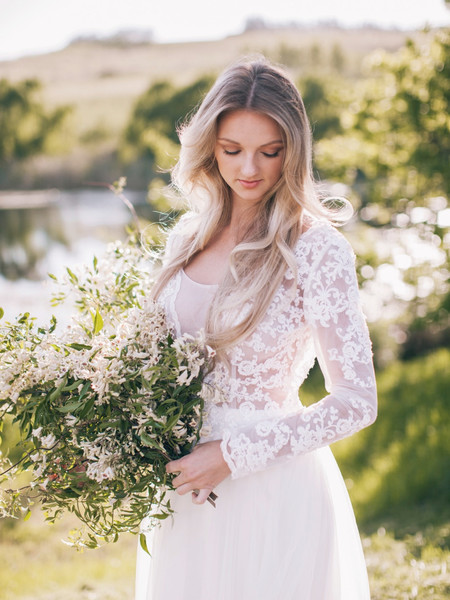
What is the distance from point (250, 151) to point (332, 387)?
2.73ft

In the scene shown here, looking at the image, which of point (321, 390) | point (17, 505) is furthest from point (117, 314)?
point (321, 390)

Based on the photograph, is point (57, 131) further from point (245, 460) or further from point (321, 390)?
point (245, 460)

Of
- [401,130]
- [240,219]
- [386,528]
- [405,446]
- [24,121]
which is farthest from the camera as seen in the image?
[24,121]

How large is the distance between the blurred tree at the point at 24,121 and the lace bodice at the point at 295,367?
16211mm

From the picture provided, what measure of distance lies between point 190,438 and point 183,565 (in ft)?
1.73

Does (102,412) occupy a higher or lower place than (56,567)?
higher

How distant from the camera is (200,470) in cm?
193

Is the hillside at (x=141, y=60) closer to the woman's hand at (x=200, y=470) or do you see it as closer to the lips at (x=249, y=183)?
the lips at (x=249, y=183)

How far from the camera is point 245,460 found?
76.9 inches

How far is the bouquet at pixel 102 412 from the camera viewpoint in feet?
6.05

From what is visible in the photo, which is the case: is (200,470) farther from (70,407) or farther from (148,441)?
(70,407)

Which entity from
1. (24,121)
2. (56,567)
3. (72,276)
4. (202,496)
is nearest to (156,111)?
(24,121)

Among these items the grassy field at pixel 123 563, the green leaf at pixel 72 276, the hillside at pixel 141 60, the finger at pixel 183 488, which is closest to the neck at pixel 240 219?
the green leaf at pixel 72 276

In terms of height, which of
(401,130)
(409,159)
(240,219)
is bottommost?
(409,159)
